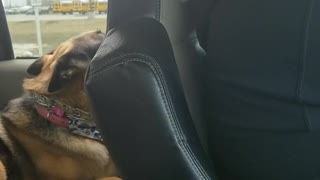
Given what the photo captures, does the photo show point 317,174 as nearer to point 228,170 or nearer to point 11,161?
point 228,170

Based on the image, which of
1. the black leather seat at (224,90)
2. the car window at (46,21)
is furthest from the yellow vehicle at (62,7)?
the black leather seat at (224,90)

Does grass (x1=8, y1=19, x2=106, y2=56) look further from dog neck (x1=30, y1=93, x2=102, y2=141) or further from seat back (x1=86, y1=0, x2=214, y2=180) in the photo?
seat back (x1=86, y1=0, x2=214, y2=180)

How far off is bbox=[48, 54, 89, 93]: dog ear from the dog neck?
2.3 inches

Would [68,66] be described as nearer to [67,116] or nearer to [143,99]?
[67,116]

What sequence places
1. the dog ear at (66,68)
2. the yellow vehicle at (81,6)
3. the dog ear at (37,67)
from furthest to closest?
1. the yellow vehicle at (81,6)
2. the dog ear at (37,67)
3. the dog ear at (66,68)

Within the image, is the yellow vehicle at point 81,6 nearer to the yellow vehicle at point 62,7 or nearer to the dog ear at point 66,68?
the yellow vehicle at point 62,7

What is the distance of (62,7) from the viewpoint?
2033 mm

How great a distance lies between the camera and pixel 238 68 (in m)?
0.64

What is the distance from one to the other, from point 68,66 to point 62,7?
1.74 feet

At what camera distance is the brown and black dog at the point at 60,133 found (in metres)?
1.60

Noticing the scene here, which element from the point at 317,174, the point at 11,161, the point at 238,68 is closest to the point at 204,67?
the point at 238,68

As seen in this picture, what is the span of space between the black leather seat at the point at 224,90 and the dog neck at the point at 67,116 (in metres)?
0.97

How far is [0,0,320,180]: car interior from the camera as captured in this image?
0.59 m

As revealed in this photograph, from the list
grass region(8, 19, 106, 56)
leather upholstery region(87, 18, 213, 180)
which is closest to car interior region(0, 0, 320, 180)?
leather upholstery region(87, 18, 213, 180)
